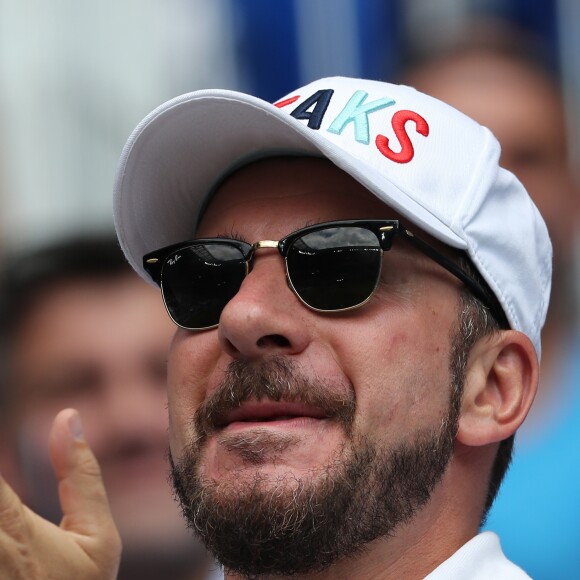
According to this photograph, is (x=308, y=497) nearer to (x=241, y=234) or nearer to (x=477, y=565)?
(x=477, y=565)

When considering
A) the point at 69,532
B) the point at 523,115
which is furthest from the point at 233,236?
the point at 523,115

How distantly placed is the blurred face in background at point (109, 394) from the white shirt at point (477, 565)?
143cm

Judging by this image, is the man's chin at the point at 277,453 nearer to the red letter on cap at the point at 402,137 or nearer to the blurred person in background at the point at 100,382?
the red letter on cap at the point at 402,137

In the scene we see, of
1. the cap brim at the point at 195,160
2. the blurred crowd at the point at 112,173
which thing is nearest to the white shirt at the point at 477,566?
the cap brim at the point at 195,160

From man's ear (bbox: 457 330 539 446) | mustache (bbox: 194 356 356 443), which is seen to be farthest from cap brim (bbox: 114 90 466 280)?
mustache (bbox: 194 356 356 443)

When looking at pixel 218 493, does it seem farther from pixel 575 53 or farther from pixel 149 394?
pixel 575 53

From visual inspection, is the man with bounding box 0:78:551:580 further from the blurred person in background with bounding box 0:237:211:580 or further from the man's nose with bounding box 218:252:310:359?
the blurred person in background with bounding box 0:237:211:580

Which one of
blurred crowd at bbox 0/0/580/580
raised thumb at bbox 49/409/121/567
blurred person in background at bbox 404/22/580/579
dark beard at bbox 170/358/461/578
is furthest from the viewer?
blurred crowd at bbox 0/0/580/580

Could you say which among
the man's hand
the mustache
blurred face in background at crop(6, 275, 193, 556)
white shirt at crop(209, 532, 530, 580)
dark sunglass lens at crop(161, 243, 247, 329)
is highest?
dark sunglass lens at crop(161, 243, 247, 329)

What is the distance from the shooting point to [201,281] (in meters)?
1.96

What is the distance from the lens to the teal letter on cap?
1928 mm

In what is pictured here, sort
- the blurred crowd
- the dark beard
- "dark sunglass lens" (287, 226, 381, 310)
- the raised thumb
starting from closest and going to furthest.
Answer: the dark beard < "dark sunglass lens" (287, 226, 381, 310) < the raised thumb < the blurred crowd

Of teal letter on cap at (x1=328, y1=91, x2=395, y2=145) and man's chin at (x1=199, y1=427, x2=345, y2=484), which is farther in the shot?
teal letter on cap at (x1=328, y1=91, x2=395, y2=145)

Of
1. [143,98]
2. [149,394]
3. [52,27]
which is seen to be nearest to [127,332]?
[149,394]
